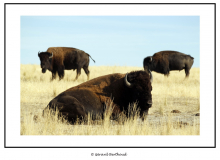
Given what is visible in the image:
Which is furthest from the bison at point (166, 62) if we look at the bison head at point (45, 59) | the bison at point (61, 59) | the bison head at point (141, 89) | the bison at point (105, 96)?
the bison head at point (141, 89)

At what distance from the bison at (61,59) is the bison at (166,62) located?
467 cm

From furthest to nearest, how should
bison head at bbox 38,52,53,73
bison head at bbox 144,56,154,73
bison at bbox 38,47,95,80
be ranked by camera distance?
bison head at bbox 144,56,154,73
bison at bbox 38,47,95,80
bison head at bbox 38,52,53,73

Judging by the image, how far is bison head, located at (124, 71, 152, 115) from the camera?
7625 mm

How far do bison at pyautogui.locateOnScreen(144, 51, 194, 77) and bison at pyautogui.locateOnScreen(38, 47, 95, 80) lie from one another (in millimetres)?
4673

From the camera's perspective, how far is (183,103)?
11.8 meters

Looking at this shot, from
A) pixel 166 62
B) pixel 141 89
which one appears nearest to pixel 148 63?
pixel 166 62

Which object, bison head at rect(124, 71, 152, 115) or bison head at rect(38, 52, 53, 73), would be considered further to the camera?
bison head at rect(38, 52, 53, 73)

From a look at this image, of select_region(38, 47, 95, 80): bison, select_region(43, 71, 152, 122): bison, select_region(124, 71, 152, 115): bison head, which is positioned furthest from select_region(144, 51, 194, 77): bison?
select_region(124, 71, 152, 115): bison head

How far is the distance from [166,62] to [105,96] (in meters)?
16.0

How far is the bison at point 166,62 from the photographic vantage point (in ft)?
75.4

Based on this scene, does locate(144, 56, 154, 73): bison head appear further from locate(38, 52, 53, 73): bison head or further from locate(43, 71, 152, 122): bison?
locate(43, 71, 152, 122): bison
